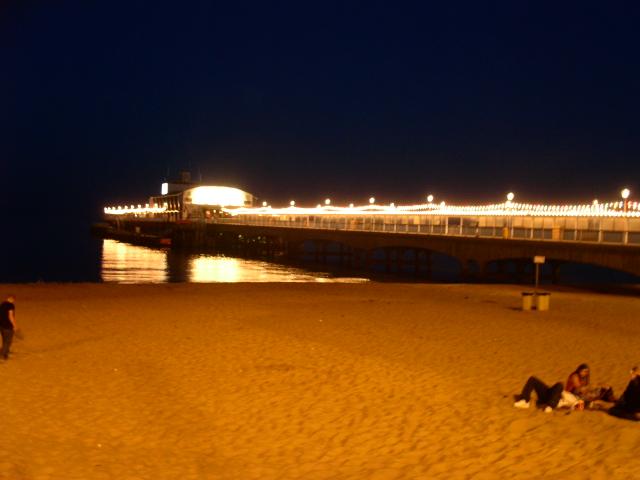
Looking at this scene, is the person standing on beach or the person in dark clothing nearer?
the person in dark clothing

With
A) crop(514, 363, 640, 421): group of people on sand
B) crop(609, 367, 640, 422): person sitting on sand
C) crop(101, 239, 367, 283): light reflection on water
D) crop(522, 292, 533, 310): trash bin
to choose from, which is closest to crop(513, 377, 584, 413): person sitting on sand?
crop(514, 363, 640, 421): group of people on sand

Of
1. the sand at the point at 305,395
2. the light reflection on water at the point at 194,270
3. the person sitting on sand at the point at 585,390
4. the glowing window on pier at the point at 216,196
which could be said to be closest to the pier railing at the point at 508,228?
the light reflection on water at the point at 194,270

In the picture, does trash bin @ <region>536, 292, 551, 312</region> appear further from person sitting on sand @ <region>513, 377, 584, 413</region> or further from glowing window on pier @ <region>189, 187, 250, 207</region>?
glowing window on pier @ <region>189, 187, 250, 207</region>

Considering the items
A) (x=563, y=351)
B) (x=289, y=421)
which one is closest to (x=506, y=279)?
(x=563, y=351)

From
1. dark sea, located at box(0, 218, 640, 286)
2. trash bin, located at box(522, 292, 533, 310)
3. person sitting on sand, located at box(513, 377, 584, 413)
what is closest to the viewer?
person sitting on sand, located at box(513, 377, 584, 413)

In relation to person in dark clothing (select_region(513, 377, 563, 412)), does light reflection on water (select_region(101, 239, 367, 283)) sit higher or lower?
lower

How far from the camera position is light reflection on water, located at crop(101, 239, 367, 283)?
141ft

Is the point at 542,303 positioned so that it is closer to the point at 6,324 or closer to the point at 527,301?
the point at 527,301

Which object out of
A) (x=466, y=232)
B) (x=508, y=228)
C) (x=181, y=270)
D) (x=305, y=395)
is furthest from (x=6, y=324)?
(x=181, y=270)

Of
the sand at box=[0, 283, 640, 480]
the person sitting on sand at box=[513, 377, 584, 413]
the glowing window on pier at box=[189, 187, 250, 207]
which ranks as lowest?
the sand at box=[0, 283, 640, 480]

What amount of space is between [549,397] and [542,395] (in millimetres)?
143

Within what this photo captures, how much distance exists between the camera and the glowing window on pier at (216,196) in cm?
10750

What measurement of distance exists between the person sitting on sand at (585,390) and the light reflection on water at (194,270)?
30.3 m

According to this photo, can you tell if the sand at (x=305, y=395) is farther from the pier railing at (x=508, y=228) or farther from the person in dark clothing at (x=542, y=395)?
the pier railing at (x=508, y=228)
